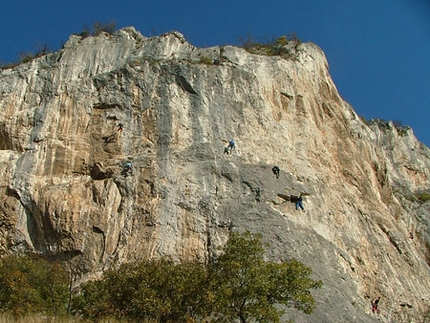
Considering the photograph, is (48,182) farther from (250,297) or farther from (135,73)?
→ (250,297)

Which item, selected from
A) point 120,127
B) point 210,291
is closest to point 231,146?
point 120,127

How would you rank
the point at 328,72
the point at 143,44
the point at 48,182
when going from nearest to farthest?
the point at 48,182, the point at 143,44, the point at 328,72

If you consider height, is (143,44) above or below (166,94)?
above

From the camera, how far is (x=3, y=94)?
31516 mm

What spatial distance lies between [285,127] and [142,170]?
8622 millimetres

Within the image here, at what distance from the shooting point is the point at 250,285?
17.1 m

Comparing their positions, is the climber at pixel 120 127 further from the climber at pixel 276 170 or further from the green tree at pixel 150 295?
the green tree at pixel 150 295

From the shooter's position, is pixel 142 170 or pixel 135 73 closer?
pixel 142 170

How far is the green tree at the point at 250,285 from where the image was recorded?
663 inches

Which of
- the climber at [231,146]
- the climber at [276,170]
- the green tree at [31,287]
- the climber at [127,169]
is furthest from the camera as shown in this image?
the climber at [231,146]

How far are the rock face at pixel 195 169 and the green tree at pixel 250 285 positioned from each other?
13.1 ft

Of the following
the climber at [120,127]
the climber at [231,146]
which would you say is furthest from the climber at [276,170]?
the climber at [120,127]

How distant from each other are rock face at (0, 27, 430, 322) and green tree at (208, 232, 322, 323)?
398cm

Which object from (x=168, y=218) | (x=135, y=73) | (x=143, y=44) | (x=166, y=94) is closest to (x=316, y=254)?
(x=168, y=218)
